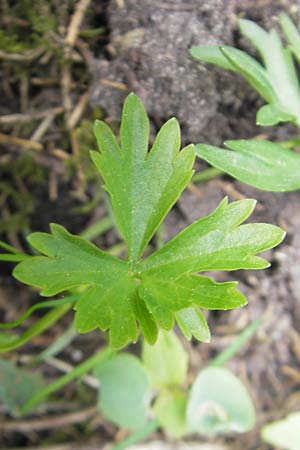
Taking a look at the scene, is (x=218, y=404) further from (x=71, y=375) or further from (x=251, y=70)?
(x=251, y=70)

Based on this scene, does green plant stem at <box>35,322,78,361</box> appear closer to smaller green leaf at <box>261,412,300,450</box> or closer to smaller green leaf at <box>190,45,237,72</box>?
smaller green leaf at <box>261,412,300,450</box>

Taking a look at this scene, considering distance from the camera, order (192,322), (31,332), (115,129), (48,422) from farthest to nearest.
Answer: (48,422) → (115,129) → (31,332) → (192,322)

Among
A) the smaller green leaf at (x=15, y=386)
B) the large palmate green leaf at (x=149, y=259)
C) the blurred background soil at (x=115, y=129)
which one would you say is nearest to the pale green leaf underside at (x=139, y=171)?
the large palmate green leaf at (x=149, y=259)

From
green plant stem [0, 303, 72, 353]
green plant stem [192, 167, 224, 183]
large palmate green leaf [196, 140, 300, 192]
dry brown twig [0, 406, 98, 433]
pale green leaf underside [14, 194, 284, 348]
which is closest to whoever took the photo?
pale green leaf underside [14, 194, 284, 348]

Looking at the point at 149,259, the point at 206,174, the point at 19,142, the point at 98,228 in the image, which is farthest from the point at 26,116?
the point at 149,259

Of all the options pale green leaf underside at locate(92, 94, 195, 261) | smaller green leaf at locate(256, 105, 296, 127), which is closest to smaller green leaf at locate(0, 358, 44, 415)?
pale green leaf underside at locate(92, 94, 195, 261)

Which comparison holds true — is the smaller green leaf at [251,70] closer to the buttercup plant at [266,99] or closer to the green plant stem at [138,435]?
the buttercup plant at [266,99]

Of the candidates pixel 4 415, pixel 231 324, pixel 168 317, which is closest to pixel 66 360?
pixel 4 415
